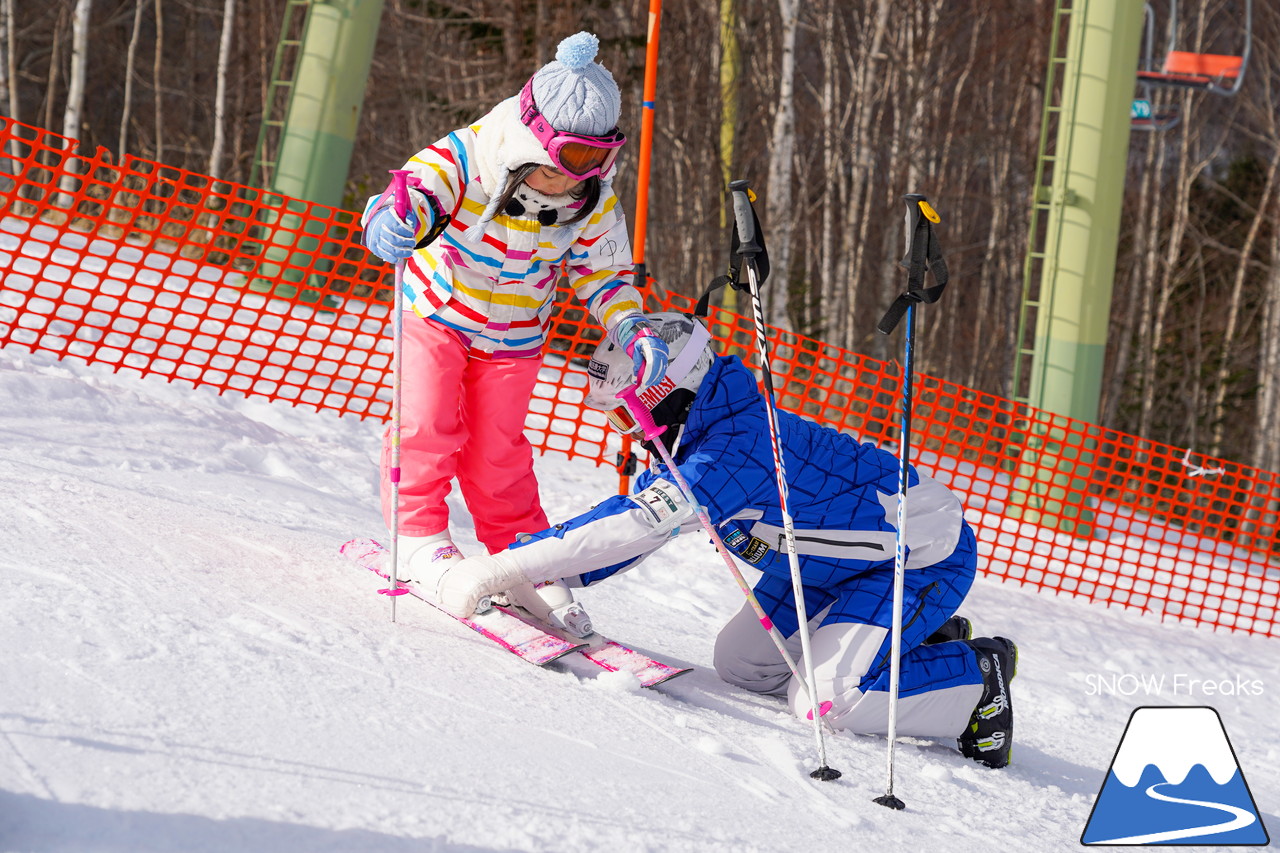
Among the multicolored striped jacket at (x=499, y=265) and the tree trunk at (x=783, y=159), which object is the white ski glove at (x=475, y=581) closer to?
the multicolored striped jacket at (x=499, y=265)

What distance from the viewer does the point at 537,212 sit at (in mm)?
2947

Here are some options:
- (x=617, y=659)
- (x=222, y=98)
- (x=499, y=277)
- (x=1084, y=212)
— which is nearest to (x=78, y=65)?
(x=222, y=98)

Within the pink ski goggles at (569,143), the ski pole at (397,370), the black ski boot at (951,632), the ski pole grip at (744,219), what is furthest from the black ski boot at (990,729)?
the pink ski goggles at (569,143)

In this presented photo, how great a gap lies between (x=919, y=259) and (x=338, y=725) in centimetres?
155

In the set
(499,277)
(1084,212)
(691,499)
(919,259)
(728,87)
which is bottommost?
(691,499)

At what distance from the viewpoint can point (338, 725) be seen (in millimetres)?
2109

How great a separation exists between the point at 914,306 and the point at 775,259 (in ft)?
27.8

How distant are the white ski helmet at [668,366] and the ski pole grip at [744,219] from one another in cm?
37

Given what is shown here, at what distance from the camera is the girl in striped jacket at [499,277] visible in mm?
2795

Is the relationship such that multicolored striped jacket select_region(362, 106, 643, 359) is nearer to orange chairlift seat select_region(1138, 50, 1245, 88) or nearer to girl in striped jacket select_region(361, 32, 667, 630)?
girl in striped jacket select_region(361, 32, 667, 630)

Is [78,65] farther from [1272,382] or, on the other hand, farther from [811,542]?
[1272,382]

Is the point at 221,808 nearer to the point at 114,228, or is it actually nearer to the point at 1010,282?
the point at 114,228

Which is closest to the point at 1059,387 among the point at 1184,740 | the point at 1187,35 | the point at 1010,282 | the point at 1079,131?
the point at 1079,131

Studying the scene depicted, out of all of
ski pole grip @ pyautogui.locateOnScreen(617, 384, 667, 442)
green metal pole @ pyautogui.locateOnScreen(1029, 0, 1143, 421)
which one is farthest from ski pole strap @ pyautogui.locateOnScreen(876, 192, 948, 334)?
green metal pole @ pyautogui.locateOnScreen(1029, 0, 1143, 421)
